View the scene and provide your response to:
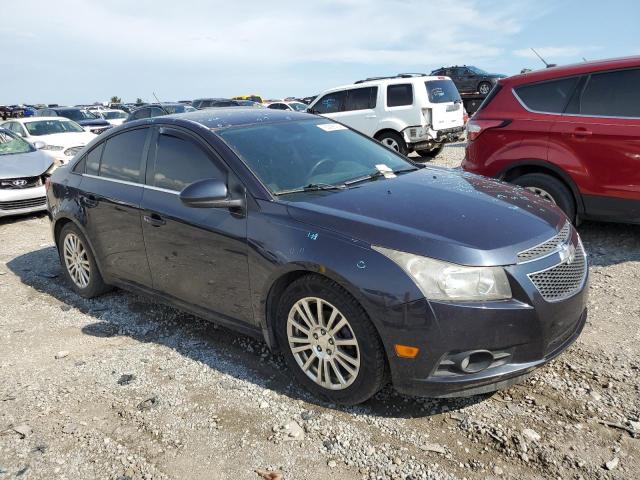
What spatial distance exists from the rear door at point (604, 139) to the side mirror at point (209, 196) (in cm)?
372

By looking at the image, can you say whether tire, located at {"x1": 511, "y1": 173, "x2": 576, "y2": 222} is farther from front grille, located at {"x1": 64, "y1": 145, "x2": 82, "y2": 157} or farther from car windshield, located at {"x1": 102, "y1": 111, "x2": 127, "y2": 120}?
car windshield, located at {"x1": 102, "y1": 111, "x2": 127, "y2": 120}

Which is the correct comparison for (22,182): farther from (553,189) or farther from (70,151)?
(553,189)

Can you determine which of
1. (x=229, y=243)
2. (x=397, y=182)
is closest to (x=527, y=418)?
(x=397, y=182)

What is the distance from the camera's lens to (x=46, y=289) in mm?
5418

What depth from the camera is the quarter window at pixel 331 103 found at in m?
12.9

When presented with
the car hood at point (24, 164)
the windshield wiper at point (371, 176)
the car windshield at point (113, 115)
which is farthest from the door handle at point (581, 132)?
the car windshield at point (113, 115)

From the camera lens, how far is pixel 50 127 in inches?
522

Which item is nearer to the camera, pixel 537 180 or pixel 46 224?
pixel 537 180

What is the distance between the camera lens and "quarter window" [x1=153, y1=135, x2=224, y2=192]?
12.0ft

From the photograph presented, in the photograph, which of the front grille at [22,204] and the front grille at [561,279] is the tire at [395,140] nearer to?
the front grille at [22,204]

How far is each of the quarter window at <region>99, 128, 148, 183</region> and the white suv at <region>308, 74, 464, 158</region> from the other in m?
7.66

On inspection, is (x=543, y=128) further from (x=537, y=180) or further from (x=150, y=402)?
(x=150, y=402)

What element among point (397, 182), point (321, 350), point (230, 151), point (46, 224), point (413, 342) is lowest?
point (46, 224)

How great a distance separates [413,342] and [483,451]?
640mm
